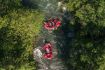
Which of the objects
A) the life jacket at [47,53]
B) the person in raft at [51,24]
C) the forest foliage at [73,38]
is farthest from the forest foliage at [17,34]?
the life jacket at [47,53]

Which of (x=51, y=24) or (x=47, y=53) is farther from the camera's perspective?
(x=51, y=24)

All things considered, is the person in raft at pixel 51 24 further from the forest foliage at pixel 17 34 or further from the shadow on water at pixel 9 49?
the shadow on water at pixel 9 49

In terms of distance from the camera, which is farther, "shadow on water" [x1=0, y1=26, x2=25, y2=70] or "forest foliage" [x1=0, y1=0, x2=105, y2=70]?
"shadow on water" [x1=0, y1=26, x2=25, y2=70]

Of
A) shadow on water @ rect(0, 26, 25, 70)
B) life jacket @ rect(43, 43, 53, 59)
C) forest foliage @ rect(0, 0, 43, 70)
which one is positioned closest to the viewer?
shadow on water @ rect(0, 26, 25, 70)

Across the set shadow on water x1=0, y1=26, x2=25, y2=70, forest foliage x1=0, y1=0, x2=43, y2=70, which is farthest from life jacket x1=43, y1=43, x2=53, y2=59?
shadow on water x1=0, y1=26, x2=25, y2=70

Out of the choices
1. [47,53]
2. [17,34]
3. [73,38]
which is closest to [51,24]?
[73,38]

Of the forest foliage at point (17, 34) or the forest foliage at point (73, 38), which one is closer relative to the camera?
the forest foliage at point (73, 38)

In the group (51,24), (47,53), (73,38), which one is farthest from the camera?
(51,24)

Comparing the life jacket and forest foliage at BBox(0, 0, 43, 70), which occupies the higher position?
forest foliage at BBox(0, 0, 43, 70)

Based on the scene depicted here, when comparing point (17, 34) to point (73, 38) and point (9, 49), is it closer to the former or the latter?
point (9, 49)

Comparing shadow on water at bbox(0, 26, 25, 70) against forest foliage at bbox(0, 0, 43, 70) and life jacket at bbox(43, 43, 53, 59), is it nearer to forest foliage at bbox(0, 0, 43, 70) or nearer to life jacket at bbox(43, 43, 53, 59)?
forest foliage at bbox(0, 0, 43, 70)

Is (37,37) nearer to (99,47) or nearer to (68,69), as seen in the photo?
(68,69)

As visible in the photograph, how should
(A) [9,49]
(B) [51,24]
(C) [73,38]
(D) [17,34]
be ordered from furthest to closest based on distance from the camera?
1. (B) [51,24]
2. (C) [73,38]
3. (D) [17,34]
4. (A) [9,49]
